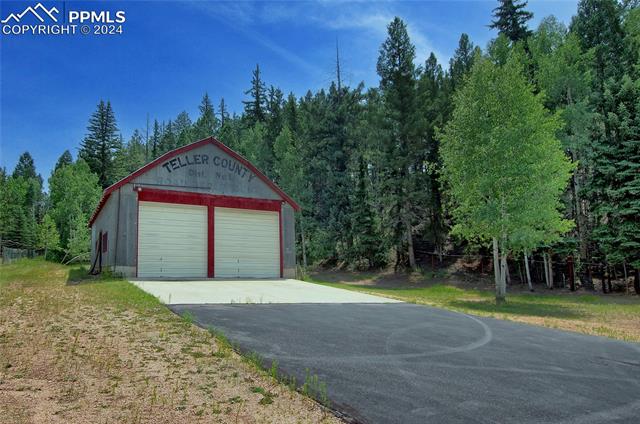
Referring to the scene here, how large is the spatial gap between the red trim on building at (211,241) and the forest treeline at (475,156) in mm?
10857

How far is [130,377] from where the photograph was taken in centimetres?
493

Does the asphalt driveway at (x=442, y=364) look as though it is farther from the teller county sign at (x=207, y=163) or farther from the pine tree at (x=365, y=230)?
the pine tree at (x=365, y=230)

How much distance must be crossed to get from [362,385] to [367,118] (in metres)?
33.5

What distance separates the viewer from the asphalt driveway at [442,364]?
181 inches

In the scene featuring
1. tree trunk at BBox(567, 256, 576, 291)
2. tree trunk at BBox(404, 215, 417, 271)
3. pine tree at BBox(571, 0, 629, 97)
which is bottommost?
tree trunk at BBox(567, 256, 576, 291)

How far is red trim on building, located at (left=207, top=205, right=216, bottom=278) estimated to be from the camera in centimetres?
1945

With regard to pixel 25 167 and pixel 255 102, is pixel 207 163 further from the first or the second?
pixel 25 167

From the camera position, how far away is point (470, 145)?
59.4ft

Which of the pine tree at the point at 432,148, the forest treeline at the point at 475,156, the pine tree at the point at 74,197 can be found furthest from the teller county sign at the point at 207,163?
the pine tree at the point at 74,197

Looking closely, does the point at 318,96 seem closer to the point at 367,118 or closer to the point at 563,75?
the point at 367,118

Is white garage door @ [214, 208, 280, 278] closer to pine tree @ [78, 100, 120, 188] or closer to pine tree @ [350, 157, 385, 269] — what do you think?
pine tree @ [350, 157, 385, 269]

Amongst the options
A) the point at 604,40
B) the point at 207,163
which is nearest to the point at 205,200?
the point at 207,163

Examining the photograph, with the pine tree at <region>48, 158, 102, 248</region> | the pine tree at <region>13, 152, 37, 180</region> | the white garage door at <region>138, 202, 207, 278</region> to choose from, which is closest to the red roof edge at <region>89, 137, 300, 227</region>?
the white garage door at <region>138, 202, 207, 278</region>

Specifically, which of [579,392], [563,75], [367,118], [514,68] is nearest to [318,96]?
[367,118]
